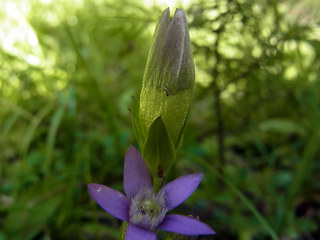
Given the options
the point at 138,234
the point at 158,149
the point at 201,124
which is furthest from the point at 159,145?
the point at 201,124

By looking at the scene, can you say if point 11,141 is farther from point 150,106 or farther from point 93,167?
point 150,106

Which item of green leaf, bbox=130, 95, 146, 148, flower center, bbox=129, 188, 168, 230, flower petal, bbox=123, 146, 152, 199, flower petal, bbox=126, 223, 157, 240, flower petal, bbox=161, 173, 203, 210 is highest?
green leaf, bbox=130, 95, 146, 148

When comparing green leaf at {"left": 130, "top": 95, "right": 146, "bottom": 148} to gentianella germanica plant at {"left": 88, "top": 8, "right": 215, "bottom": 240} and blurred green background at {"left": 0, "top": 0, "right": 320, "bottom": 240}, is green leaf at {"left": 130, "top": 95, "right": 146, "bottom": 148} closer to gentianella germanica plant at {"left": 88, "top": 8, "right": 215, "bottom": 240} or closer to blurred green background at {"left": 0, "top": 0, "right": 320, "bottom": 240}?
gentianella germanica plant at {"left": 88, "top": 8, "right": 215, "bottom": 240}

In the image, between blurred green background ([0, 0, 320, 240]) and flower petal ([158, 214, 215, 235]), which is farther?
blurred green background ([0, 0, 320, 240])

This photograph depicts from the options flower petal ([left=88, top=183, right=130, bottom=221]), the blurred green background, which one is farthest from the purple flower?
the blurred green background

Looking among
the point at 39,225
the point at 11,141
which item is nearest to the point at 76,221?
the point at 39,225

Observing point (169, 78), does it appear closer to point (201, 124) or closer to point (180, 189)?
point (180, 189)

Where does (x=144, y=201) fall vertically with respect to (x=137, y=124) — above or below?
below
